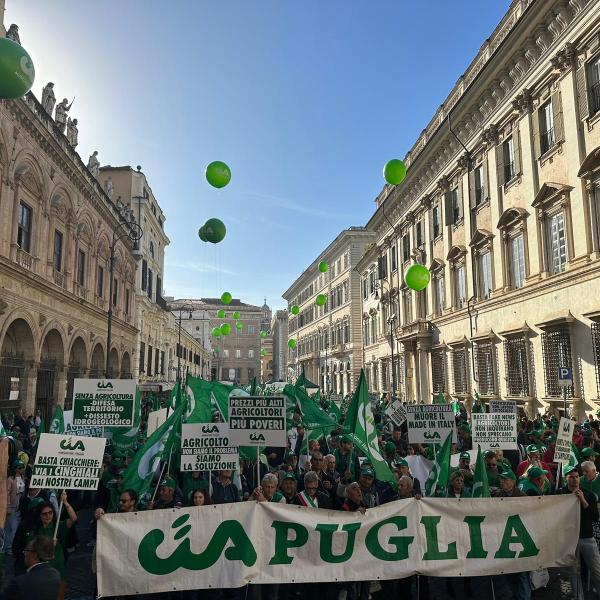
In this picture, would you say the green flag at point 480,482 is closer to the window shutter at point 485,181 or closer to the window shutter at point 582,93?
the window shutter at point 582,93

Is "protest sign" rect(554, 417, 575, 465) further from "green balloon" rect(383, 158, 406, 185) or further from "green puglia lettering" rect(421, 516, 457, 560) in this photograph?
"green balloon" rect(383, 158, 406, 185)

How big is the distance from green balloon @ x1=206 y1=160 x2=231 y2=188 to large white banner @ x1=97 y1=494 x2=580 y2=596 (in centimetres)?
1331

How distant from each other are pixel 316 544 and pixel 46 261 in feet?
70.8

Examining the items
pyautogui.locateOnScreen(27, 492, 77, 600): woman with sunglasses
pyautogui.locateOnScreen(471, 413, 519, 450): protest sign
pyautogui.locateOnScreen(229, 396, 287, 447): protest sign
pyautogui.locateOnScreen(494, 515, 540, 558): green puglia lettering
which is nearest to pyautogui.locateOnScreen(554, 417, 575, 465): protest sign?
pyautogui.locateOnScreen(471, 413, 519, 450): protest sign

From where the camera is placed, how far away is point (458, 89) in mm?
27438

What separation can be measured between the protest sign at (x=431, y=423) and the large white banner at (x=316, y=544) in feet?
10.5

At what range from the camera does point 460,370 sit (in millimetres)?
27469

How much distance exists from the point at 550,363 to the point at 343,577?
608 inches

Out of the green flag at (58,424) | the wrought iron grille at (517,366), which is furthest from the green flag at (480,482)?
the wrought iron grille at (517,366)

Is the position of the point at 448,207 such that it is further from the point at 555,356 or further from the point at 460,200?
the point at 555,356

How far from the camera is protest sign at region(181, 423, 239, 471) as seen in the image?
764 centimetres

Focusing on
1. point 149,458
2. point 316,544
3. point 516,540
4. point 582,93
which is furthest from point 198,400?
point 582,93

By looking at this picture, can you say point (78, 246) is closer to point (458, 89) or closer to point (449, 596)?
point (458, 89)

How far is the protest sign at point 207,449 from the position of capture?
7.64 m
